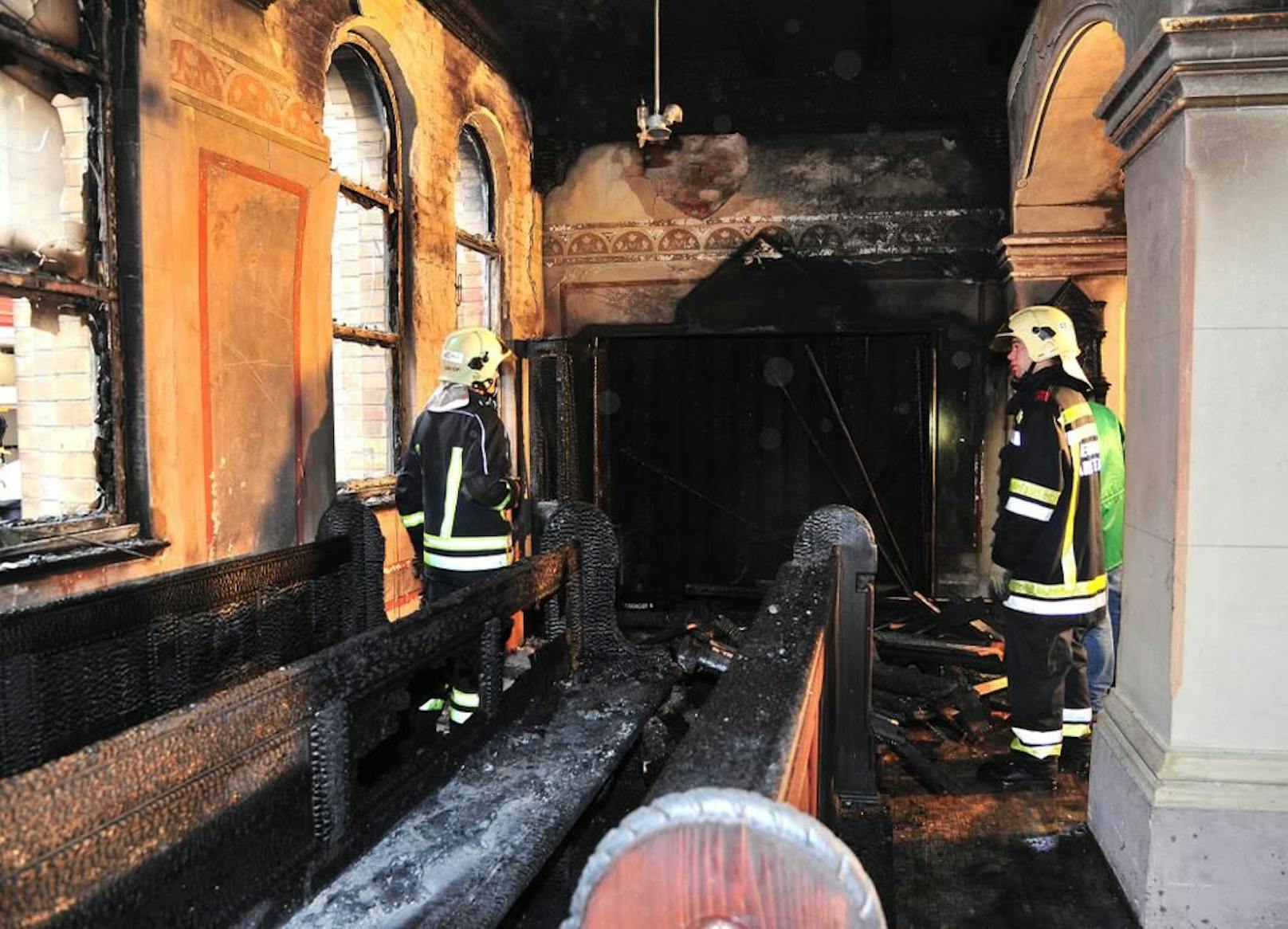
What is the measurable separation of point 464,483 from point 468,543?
28cm

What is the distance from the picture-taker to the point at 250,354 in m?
4.16

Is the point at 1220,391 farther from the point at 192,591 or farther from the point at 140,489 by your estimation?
the point at 140,489

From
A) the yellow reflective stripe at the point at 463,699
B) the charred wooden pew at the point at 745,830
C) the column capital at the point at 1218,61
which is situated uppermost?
the column capital at the point at 1218,61

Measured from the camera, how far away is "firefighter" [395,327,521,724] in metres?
4.02

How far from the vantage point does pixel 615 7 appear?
6.71 meters

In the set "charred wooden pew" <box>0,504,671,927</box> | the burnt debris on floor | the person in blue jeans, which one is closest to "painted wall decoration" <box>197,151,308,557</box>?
"charred wooden pew" <box>0,504,671,927</box>

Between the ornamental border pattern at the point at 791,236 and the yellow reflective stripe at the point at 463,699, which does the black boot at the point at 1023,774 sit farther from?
the ornamental border pattern at the point at 791,236

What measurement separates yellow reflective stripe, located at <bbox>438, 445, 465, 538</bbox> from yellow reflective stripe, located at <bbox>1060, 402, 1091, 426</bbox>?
253 centimetres

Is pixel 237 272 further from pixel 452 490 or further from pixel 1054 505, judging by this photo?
pixel 1054 505

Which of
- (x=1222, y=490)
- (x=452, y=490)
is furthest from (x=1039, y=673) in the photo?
(x=452, y=490)

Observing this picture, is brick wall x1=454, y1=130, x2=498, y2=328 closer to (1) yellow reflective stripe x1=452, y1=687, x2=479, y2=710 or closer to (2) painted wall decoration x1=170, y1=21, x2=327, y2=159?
(2) painted wall decoration x1=170, y1=21, x2=327, y2=159

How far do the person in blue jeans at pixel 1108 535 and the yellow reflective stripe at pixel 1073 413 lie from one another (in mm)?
507

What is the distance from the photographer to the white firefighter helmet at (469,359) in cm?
418

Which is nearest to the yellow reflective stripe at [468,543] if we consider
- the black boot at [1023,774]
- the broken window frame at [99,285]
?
the broken window frame at [99,285]
